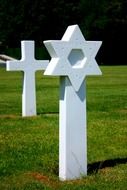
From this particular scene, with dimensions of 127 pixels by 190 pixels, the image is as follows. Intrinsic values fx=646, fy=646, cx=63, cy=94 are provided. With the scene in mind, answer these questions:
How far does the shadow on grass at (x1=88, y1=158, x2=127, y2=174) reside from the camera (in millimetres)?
9125

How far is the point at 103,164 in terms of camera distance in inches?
376

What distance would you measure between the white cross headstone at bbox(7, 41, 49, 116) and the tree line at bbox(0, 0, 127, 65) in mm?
57730

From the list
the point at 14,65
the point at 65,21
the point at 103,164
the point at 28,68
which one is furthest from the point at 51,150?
the point at 65,21

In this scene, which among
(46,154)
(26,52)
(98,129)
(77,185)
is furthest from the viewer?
(26,52)

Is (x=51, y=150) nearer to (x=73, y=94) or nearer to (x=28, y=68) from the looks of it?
(x=73, y=94)

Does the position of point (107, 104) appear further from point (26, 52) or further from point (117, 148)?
point (117, 148)

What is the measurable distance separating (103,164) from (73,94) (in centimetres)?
160

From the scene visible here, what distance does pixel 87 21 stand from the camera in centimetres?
7631

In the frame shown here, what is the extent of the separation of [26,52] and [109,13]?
196 feet

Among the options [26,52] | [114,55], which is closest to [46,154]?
[26,52]

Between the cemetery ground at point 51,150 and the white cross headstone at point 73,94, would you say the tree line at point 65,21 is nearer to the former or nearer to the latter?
the cemetery ground at point 51,150

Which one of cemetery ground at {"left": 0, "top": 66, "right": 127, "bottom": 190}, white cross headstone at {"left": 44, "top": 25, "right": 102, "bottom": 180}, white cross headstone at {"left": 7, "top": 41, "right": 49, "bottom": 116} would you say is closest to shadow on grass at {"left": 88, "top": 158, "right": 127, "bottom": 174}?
cemetery ground at {"left": 0, "top": 66, "right": 127, "bottom": 190}

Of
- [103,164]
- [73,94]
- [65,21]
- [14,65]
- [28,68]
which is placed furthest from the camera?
[65,21]

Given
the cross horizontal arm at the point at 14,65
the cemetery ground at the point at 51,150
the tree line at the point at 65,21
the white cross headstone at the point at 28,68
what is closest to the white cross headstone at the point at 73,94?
the cemetery ground at the point at 51,150
